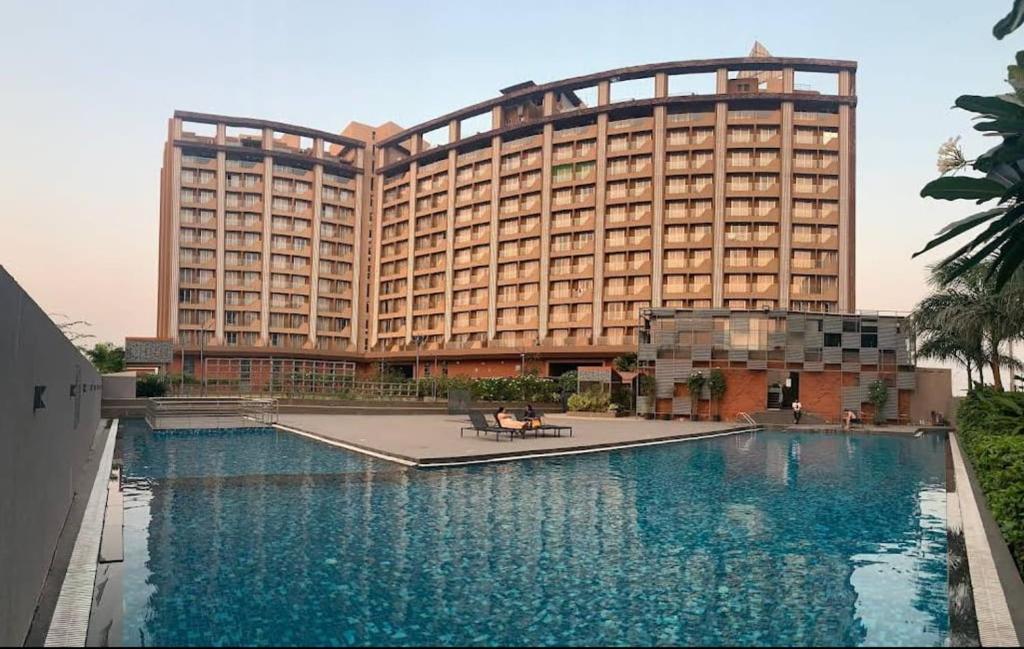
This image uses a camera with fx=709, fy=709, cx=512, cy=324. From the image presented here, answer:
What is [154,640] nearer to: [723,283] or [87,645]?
[87,645]

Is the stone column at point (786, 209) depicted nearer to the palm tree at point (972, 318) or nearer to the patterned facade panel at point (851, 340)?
the patterned facade panel at point (851, 340)

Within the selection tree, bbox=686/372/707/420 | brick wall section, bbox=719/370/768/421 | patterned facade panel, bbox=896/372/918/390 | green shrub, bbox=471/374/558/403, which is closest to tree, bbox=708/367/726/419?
brick wall section, bbox=719/370/768/421

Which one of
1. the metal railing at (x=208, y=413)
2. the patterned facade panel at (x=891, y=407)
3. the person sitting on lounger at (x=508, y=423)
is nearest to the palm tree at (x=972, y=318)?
the patterned facade panel at (x=891, y=407)

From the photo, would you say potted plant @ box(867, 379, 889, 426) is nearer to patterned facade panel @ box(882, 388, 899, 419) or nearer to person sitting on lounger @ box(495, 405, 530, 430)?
patterned facade panel @ box(882, 388, 899, 419)

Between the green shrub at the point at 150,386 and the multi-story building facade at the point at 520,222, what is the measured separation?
3827 cm

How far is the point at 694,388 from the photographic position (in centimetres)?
4169

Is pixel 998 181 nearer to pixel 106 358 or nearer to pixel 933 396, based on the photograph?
pixel 933 396

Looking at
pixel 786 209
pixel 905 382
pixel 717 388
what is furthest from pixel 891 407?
pixel 786 209

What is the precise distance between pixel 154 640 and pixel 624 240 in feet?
212

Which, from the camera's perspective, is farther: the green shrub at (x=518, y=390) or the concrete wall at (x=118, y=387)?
the green shrub at (x=518, y=390)

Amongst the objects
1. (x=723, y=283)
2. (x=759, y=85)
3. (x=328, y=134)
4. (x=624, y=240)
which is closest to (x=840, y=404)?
(x=723, y=283)

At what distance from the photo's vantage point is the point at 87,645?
17.3ft

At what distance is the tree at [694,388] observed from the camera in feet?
137

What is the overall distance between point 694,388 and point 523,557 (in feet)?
114
